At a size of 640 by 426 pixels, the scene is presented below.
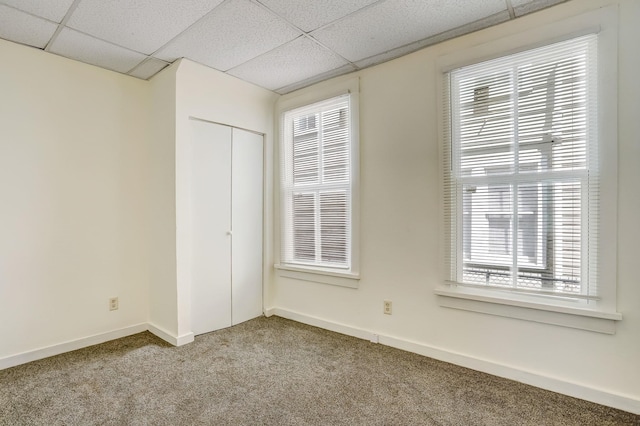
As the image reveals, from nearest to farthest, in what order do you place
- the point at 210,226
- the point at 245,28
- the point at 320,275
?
the point at 245,28
the point at 210,226
the point at 320,275

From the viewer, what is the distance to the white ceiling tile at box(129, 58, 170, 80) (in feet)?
8.94

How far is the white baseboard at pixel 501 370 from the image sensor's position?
5.95 feet

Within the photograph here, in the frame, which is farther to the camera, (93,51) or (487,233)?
(93,51)

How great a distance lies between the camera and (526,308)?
6.78 feet

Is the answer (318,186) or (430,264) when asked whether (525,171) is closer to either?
(430,264)

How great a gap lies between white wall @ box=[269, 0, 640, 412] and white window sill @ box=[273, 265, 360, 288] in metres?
0.07

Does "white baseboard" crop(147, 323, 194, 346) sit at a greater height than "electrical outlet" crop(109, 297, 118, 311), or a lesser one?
lesser

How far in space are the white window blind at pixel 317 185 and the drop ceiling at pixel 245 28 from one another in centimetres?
56

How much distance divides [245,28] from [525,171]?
7.23ft

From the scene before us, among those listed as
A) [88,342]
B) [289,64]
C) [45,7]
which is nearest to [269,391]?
[88,342]

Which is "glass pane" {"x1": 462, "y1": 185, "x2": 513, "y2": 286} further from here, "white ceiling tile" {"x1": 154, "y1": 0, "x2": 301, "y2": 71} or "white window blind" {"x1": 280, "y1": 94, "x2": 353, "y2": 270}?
"white ceiling tile" {"x1": 154, "y1": 0, "x2": 301, "y2": 71}

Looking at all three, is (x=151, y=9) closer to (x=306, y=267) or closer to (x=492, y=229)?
(x=306, y=267)

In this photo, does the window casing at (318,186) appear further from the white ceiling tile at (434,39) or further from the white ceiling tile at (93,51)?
the white ceiling tile at (93,51)

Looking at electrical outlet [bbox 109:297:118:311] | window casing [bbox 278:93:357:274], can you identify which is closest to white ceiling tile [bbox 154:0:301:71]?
window casing [bbox 278:93:357:274]
